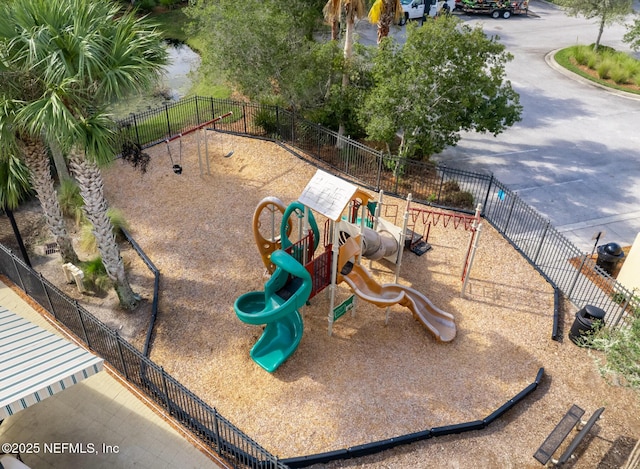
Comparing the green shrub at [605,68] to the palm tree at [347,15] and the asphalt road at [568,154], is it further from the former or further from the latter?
the palm tree at [347,15]

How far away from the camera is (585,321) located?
12102 mm

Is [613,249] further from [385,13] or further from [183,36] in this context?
[183,36]

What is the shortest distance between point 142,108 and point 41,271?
1234cm

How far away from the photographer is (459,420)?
1052cm

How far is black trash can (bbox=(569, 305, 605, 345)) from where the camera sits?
12086 mm

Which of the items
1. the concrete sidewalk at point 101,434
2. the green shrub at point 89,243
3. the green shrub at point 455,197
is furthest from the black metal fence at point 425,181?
the concrete sidewalk at point 101,434

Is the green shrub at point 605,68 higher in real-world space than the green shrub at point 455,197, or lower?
higher

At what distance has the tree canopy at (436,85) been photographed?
15.7 m

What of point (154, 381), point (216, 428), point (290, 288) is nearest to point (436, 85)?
point (290, 288)

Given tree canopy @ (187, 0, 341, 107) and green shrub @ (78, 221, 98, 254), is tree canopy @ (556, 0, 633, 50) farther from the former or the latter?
green shrub @ (78, 221, 98, 254)

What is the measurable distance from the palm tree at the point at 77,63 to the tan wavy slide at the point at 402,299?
5.85 m

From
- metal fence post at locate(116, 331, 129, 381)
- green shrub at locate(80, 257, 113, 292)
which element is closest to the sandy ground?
green shrub at locate(80, 257, 113, 292)

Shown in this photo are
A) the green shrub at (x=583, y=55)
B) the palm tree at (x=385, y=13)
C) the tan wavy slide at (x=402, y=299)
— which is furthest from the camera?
the green shrub at (x=583, y=55)

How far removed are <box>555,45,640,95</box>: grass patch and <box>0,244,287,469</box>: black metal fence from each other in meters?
27.9
